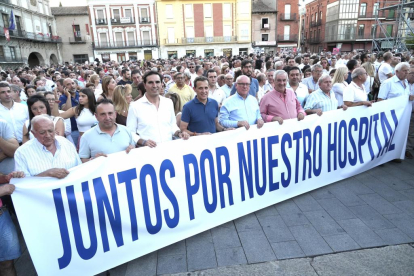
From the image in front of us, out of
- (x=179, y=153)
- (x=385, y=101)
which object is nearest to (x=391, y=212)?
(x=385, y=101)

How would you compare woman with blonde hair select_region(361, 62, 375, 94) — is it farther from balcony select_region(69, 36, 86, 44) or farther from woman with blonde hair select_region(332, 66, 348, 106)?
balcony select_region(69, 36, 86, 44)

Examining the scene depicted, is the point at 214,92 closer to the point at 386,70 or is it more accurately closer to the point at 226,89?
the point at 226,89

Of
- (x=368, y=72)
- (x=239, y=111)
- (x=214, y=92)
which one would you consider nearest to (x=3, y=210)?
(x=239, y=111)

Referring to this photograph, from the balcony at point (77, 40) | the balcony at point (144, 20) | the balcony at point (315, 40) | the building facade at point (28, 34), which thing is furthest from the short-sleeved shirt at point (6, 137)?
the balcony at point (315, 40)

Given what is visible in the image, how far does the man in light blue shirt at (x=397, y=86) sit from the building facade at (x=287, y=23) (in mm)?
45483

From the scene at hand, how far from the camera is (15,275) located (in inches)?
101

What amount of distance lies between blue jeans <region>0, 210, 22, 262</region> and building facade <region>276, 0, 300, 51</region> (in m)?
49.5

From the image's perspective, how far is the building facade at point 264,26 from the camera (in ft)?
150

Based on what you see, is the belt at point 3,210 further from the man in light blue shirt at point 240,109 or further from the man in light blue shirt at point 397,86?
the man in light blue shirt at point 397,86

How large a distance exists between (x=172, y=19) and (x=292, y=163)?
4382cm

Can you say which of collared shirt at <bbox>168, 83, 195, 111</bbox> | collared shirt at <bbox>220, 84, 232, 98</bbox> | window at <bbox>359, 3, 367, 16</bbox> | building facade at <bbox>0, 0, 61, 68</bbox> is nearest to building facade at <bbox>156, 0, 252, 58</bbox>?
window at <bbox>359, 3, 367, 16</bbox>

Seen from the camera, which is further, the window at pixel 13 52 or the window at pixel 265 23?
the window at pixel 265 23

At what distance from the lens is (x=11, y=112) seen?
415cm

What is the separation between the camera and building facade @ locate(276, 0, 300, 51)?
47.6m
